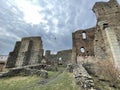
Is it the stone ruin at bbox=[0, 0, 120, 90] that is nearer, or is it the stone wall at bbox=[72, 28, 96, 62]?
the stone ruin at bbox=[0, 0, 120, 90]

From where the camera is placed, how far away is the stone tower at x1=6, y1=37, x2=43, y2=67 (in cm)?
2873

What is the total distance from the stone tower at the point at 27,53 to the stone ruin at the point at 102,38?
342 inches

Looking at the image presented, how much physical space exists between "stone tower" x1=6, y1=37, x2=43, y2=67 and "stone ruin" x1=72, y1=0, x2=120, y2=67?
869cm

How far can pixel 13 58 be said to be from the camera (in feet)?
98.1

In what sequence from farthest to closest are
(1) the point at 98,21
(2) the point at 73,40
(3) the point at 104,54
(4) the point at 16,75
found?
(2) the point at 73,40, (1) the point at 98,21, (3) the point at 104,54, (4) the point at 16,75

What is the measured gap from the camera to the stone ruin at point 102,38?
68.8ft

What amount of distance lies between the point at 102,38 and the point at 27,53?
56.5 ft

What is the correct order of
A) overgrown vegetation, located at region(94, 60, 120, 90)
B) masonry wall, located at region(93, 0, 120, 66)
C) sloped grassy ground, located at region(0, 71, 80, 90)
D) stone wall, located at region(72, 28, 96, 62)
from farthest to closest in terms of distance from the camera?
stone wall, located at region(72, 28, 96, 62) < masonry wall, located at region(93, 0, 120, 66) < overgrown vegetation, located at region(94, 60, 120, 90) < sloped grassy ground, located at region(0, 71, 80, 90)

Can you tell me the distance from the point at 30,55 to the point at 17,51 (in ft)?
12.7

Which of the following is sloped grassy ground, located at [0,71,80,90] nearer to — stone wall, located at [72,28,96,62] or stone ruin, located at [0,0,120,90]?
stone ruin, located at [0,0,120,90]

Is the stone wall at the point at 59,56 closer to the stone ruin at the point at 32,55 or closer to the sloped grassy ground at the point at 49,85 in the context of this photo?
the stone ruin at the point at 32,55

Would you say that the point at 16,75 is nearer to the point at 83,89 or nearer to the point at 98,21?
the point at 83,89

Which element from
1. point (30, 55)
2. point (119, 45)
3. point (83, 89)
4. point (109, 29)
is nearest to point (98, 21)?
point (109, 29)

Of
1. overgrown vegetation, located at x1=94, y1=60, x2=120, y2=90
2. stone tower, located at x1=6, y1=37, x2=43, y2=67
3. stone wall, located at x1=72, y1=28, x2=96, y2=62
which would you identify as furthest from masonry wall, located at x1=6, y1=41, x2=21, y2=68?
overgrown vegetation, located at x1=94, y1=60, x2=120, y2=90
